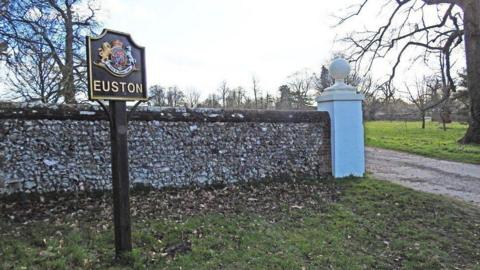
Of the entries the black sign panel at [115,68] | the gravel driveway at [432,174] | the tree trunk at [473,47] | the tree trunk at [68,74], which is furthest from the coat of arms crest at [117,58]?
the tree trunk at [473,47]

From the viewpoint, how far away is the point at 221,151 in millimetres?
7652

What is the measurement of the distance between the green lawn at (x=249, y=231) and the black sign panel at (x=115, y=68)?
1.81 m

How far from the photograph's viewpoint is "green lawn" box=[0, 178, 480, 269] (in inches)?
166

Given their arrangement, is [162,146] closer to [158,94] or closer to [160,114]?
[160,114]

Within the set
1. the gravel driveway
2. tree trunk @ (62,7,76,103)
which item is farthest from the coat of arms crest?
tree trunk @ (62,7,76,103)

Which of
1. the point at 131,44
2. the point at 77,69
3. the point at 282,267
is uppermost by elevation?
the point at 77,69

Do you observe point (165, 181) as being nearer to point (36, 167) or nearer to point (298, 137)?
point (36, 167)

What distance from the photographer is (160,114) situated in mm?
7121

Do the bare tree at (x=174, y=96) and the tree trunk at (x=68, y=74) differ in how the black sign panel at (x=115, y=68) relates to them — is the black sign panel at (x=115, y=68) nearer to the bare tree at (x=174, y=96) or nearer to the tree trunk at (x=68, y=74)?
the tree trunk at (x=68, y=74)

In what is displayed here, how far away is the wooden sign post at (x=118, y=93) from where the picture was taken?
3.98m

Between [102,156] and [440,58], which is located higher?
[440,58]

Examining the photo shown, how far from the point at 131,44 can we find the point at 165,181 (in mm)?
3403

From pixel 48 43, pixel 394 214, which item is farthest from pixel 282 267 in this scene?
pixel 48 43

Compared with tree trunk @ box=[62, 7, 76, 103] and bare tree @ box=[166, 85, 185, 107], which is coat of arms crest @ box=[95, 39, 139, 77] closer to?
tree trunk @ box=[62, 7, 76, 103]
